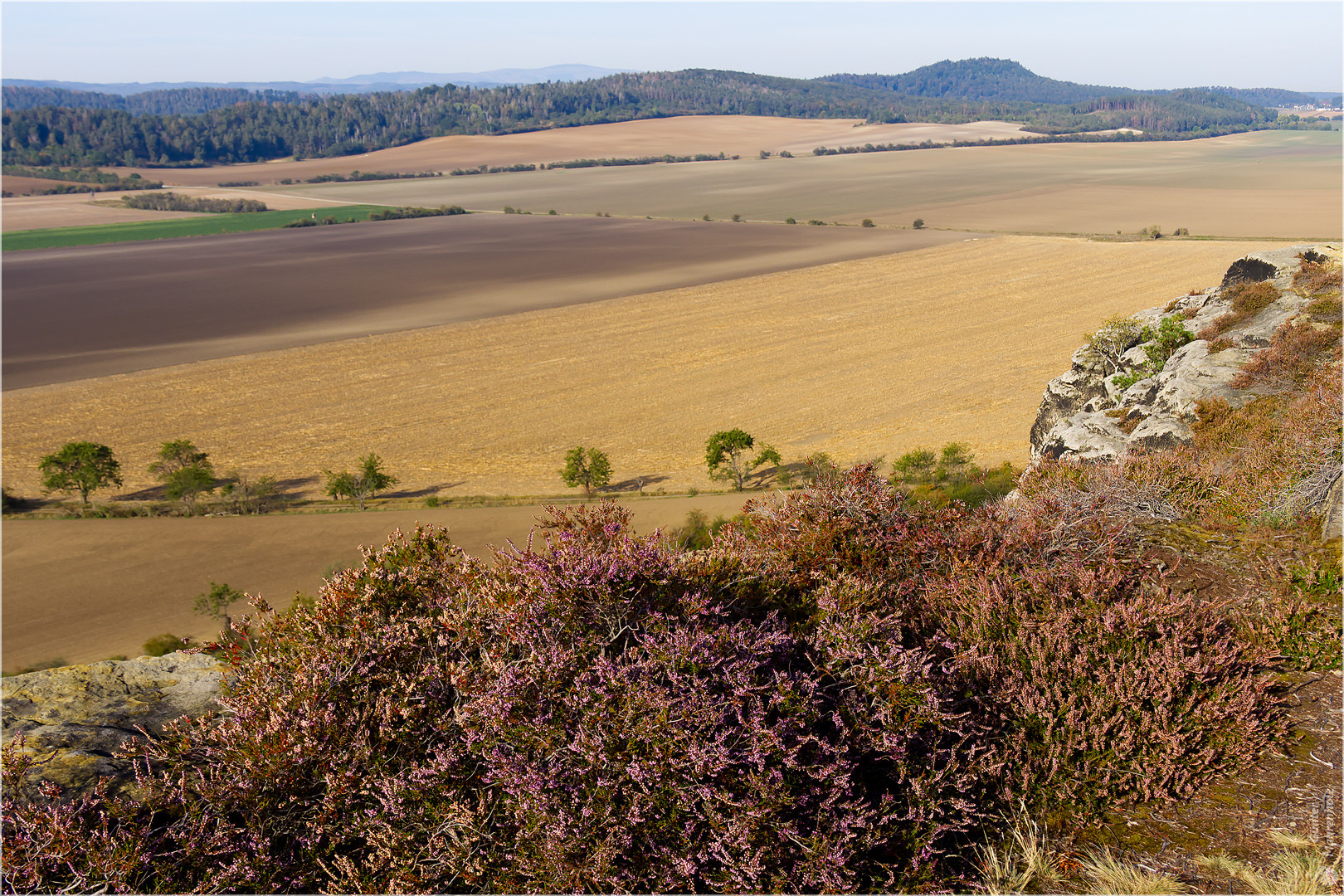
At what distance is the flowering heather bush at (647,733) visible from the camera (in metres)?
4.22

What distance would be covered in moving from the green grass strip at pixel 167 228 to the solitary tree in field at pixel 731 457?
372 ft

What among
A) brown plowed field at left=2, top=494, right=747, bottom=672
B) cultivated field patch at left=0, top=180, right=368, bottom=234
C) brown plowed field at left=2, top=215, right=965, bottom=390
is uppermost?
cultivated field patch at left=0, top=180, right=368, bottom=234

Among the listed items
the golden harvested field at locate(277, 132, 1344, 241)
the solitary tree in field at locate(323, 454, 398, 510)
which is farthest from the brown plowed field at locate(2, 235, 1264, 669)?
the golden harvested field at locate(277, 132, 1344, 241)

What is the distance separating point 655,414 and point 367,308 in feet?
136

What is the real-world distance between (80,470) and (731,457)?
27850 mm

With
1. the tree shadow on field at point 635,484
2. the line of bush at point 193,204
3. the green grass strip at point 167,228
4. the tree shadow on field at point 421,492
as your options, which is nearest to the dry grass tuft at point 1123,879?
the tree shadow on field at point 635,484

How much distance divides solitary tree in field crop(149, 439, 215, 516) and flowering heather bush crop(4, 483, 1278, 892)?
31.8 m

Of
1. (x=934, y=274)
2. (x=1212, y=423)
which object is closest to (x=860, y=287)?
(x=934, y=274)

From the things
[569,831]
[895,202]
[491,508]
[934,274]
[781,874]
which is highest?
[895,202]

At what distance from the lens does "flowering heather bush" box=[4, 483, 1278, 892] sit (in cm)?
422

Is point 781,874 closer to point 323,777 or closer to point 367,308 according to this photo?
point 323,777

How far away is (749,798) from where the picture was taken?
4.18 meters

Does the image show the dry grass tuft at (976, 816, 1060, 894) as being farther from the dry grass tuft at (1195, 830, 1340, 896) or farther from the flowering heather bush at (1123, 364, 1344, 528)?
the flowering heather bush at (1123, 364, 1344, 528)

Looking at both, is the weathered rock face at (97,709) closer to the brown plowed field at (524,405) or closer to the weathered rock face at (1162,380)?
the weathered rock face at (1162,380)
